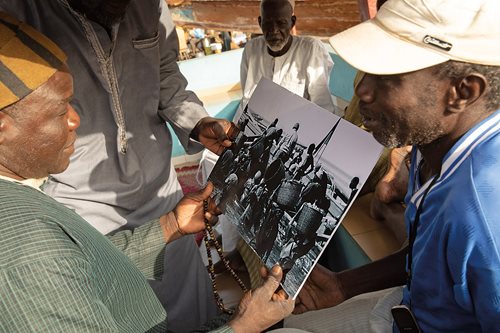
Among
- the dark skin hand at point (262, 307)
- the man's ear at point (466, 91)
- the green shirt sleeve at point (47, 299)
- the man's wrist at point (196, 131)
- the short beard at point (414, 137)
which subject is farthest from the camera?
the man's wrist at point (196, 131)

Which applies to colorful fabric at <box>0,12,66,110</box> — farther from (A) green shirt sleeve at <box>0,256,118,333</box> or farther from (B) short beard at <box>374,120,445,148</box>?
(B) short beard at <box>374,120,445,148</box>

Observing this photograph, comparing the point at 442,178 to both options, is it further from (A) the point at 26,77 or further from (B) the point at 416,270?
(A) the point at 26,77

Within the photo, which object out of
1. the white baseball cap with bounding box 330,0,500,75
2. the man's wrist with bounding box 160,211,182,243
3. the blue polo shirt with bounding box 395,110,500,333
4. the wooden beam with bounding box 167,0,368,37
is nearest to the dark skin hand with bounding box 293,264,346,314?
the blue polo shirt with bounding box 395,110,500,333

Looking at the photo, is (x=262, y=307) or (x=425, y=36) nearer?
(x=425, y=36)

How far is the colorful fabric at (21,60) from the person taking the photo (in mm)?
796

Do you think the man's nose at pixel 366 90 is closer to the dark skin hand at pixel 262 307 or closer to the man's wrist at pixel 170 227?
the dark skin hand at pixel 262 307

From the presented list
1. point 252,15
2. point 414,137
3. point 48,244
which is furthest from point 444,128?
point 252,15

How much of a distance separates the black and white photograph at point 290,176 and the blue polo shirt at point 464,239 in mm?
184

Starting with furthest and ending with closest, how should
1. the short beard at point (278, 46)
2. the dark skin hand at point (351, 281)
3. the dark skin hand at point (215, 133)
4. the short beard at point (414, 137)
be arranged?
1. the short beard at point (278, 46)
2. the dark skin hand at point (215, 133)
3. the dark skin hand at point (351, 281)
4. the short beard at point (414, 137)

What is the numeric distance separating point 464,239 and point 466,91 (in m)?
0.31

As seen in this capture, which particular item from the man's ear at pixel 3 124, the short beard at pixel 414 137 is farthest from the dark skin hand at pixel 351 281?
the man's ear at pixel 3 124

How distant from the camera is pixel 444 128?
2.86ft

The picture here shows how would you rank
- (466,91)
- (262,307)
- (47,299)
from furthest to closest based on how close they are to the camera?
(262,307) < (466,91) < (47,299)

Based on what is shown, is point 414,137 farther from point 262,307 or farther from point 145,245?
point 145,245
